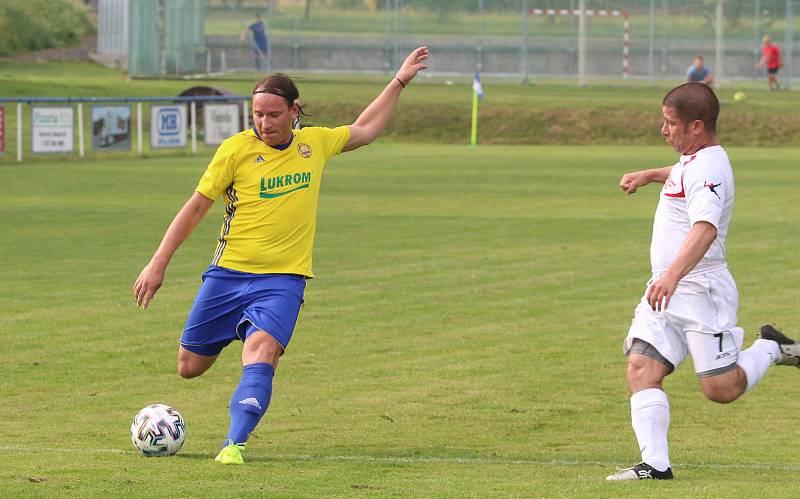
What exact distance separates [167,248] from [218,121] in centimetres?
3274

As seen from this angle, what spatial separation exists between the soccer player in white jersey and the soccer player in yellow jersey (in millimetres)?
1906

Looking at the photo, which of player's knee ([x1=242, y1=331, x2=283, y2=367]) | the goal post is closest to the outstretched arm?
player's knee ([x1=242, y1=331, x2=283, y2=367])

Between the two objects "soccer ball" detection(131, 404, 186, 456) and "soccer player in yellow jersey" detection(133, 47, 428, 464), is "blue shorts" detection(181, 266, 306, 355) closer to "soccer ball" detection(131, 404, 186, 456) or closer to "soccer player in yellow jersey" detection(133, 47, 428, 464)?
"soccer player in yellow jersey" detection(133, 47, 428, 464)

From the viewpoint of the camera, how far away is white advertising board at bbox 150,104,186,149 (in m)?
38.4

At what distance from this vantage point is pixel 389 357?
39.3 feet

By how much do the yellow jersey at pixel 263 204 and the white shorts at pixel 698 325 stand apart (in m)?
1.97

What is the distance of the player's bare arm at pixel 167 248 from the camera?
26.3ft

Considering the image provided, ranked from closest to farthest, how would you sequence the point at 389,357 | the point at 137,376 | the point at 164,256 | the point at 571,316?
the point at 164,256
the point at 137,376
the point at 389,357
the point at 571,316

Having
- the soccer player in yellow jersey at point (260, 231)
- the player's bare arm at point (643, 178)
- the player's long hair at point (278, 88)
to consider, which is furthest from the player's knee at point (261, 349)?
the player's bare arm at point (643, 178)

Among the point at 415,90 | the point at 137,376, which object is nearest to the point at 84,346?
the point at 137,376

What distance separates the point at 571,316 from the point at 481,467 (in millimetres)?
6350

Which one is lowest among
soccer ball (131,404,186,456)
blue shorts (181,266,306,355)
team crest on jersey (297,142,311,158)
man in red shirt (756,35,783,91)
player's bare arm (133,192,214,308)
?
soccer ball (131,404,186,456)

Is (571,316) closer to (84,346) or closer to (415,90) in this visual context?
(84,346)

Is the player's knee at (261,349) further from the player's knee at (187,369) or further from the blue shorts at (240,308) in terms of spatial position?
the player's knee at (187,369)
